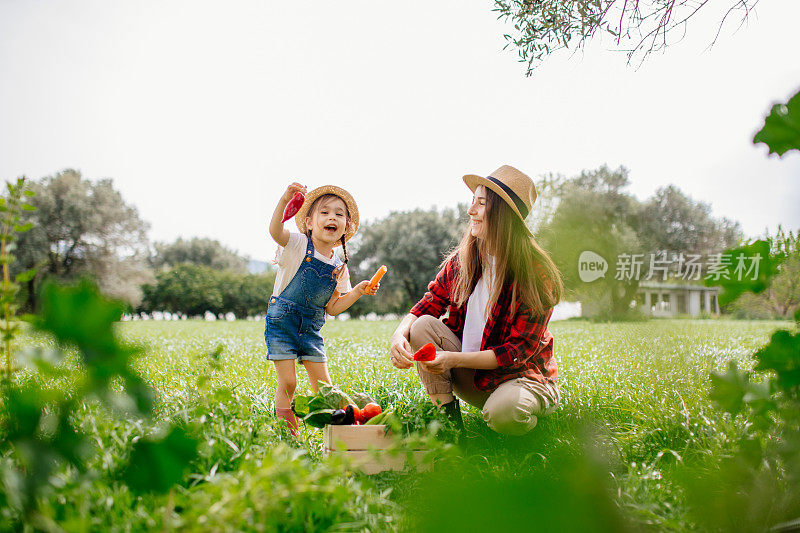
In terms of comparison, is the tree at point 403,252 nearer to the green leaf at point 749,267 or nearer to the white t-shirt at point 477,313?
the white t-shirt at point 477,313

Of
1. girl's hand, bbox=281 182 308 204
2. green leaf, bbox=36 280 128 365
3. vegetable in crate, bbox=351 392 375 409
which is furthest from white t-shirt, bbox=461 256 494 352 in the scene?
green leaf, bbox=36 280 128 365

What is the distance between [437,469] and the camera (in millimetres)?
469

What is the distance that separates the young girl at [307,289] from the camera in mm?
3281

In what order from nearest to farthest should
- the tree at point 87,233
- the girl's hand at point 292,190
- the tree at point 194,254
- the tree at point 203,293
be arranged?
the girl's hand at point 292,190
the tree at point 87,233
the tree at point 203,293
the tree at point 194,254

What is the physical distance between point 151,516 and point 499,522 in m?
1.45

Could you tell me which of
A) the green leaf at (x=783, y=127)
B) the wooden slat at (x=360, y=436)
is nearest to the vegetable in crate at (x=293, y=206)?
the wooden slat at (x=360, y=436)

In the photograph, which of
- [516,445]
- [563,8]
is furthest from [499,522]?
[563,8]

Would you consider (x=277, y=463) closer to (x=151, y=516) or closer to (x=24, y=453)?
(x=151, y=516)

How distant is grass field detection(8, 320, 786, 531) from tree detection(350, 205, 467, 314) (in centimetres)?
2872

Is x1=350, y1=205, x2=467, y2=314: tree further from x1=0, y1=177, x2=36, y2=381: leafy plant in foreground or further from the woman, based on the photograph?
x1=0, y1=177, x2=36, y2=381: leafy plant in foreground

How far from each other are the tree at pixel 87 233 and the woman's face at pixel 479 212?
96.9 ft

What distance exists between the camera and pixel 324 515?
1548 mm

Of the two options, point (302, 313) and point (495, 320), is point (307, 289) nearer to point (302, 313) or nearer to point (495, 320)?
point (302, 313)

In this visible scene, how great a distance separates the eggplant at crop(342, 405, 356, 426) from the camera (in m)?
2.58
